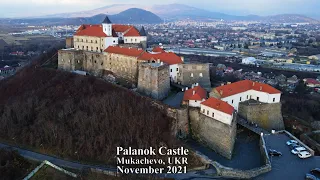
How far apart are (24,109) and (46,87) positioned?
430 cm

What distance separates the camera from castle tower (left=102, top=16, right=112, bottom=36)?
40938 millimetres

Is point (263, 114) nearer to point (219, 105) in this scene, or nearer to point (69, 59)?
point (219, 105)

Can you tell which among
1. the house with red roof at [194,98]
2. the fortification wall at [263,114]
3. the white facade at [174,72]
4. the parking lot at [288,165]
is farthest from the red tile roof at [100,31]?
the parking lot at [288,165]

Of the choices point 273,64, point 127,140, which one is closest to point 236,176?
point 127,140

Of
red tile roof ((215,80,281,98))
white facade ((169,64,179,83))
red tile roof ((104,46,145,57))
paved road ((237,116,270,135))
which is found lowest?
paved road ((237,116,270,135))

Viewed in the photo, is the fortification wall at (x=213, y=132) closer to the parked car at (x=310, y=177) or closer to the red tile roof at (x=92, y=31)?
the parked car at (x=310, y=177)

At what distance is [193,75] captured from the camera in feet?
119

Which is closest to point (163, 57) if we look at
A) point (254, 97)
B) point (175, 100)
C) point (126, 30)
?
point (175, 100)

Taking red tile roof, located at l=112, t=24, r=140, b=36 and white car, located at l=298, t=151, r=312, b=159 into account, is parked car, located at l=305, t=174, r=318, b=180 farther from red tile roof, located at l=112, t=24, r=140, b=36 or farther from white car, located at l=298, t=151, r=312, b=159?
red tile roof, located at l=112, t=24, r=140, b=36

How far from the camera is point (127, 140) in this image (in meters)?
26.5

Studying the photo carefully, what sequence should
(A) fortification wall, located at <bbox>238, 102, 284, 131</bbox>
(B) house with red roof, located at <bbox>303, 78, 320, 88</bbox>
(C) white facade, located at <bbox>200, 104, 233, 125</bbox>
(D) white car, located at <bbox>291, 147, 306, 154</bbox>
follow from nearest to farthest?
(D) white car, located at <bbox>291, 147, 306, 154</bbox> → (C) white facade, located at <bbox>200, 104, 233, 125</bbox> → (A) fortification wall, located at <bbox>238, 102, 284, 131</bbox> → (B) house with red roof, located at <bbox>303, 78, 320, 88</bbox>

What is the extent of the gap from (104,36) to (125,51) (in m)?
5.19

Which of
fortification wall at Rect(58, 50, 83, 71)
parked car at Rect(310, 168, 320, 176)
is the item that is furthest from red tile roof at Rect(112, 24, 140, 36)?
parked car at Rect(310, 168, 320, 176)

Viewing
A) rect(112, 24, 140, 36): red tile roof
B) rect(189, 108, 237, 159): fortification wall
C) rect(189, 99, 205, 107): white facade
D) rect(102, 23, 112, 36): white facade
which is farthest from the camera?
rect(112, 24, 140, 36): red tile roof
